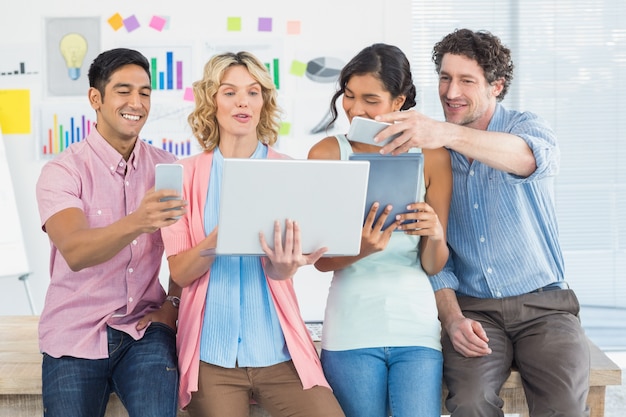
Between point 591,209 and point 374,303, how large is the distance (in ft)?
10.4

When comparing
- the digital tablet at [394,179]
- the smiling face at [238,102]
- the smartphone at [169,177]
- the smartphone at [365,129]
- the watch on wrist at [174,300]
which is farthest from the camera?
the watch on wrist at [174,300]

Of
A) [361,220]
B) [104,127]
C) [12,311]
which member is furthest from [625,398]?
[12,311]

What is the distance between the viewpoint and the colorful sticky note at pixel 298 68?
4.46 meters

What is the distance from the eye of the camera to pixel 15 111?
176 inches

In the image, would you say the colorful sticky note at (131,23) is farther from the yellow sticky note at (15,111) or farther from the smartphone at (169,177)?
the smartphone at (169,177)

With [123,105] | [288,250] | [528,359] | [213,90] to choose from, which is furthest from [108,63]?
[528,359]

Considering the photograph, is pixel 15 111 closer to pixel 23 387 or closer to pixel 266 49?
pixel 266 49

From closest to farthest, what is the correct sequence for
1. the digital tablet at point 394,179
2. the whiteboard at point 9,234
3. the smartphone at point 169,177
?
the smartphone at point 169,177, the digital tablet at point 394,179, the whiteboard at point 9,234

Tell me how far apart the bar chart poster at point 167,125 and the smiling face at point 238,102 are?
234 centimetres

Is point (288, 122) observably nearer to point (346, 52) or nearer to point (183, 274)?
point (346, 52)

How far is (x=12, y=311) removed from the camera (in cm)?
461

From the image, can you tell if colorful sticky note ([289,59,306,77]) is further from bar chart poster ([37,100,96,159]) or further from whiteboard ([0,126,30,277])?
whiteboard ([0,126,30,277])

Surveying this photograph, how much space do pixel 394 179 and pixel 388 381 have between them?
50 centimetres

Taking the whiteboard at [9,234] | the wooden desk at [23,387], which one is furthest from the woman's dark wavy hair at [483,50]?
the whiteboard at [9,234]
